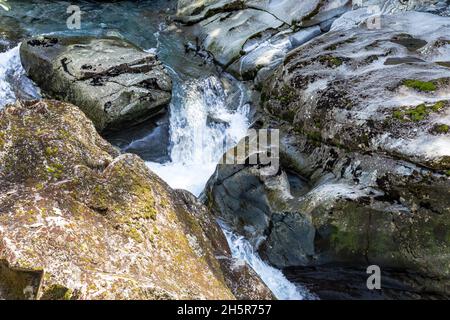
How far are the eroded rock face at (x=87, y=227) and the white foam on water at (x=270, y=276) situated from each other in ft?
7.12

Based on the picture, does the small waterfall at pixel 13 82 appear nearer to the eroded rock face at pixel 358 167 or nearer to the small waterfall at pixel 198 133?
the small waterfall at pixel 198 133

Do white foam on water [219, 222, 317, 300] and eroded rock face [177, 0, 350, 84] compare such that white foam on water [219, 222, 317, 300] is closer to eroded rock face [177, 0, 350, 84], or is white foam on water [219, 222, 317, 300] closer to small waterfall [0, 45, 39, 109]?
eroded rock face [177, 0, 350, 84]

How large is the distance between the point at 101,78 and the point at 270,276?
24.2 feet

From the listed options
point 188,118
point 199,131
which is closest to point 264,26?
point 188,118

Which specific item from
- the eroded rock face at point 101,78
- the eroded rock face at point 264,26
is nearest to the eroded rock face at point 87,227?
the eroded rock face at point 101,78

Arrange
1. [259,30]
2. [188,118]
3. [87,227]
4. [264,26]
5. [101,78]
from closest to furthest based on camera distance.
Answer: [87,227]
[101,78]
[188,118]
[259,30]
[264,26]

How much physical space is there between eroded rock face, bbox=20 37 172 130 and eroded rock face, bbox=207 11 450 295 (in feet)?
11.4

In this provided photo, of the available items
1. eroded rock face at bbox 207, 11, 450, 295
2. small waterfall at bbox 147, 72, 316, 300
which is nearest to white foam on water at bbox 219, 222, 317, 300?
eroded rock face at bbox 207, 11, 450, 295

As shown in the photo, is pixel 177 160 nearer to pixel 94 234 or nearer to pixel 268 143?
pixel 268 143

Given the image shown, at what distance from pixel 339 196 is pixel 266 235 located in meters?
1.92

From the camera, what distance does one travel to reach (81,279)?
4.61 metres

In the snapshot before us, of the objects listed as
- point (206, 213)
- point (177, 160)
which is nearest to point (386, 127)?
point (206, 213)

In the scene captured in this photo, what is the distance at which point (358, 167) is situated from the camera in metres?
8.17

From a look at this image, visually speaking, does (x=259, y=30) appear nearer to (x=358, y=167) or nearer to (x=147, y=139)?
(x=147, y=139)
